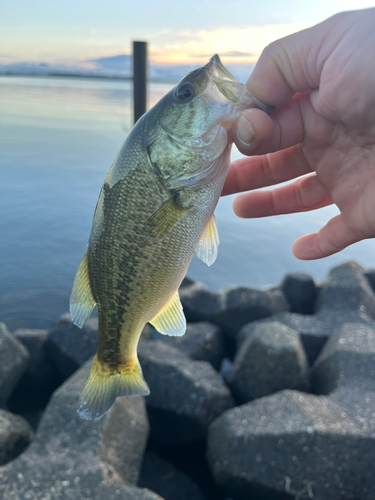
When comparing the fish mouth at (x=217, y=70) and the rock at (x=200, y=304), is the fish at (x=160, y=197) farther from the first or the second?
the rock at (x=200, y=304)

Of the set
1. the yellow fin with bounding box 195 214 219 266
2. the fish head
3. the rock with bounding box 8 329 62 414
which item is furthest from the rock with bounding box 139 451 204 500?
the fish head

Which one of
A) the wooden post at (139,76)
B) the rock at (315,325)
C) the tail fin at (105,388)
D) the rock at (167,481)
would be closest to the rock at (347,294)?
the rock at (315,325)

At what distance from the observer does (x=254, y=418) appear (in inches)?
114

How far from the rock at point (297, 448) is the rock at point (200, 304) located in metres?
2.22

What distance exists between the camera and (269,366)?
364cm

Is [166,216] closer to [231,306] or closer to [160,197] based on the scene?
[160,197]

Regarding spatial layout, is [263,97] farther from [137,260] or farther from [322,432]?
[322,432]

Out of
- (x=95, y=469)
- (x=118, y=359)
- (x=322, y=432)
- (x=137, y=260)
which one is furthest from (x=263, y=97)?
(x=95, y=469)

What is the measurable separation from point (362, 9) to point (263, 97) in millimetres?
515

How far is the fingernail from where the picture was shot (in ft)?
5.13

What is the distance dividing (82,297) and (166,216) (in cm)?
58

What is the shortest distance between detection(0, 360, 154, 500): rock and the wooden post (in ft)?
13.8

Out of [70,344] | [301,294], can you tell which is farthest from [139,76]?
[301,294]

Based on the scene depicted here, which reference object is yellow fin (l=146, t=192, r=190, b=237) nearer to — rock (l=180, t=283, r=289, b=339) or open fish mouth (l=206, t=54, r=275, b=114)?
open fish mouth (l=206, t=54, r=275, b=114)
